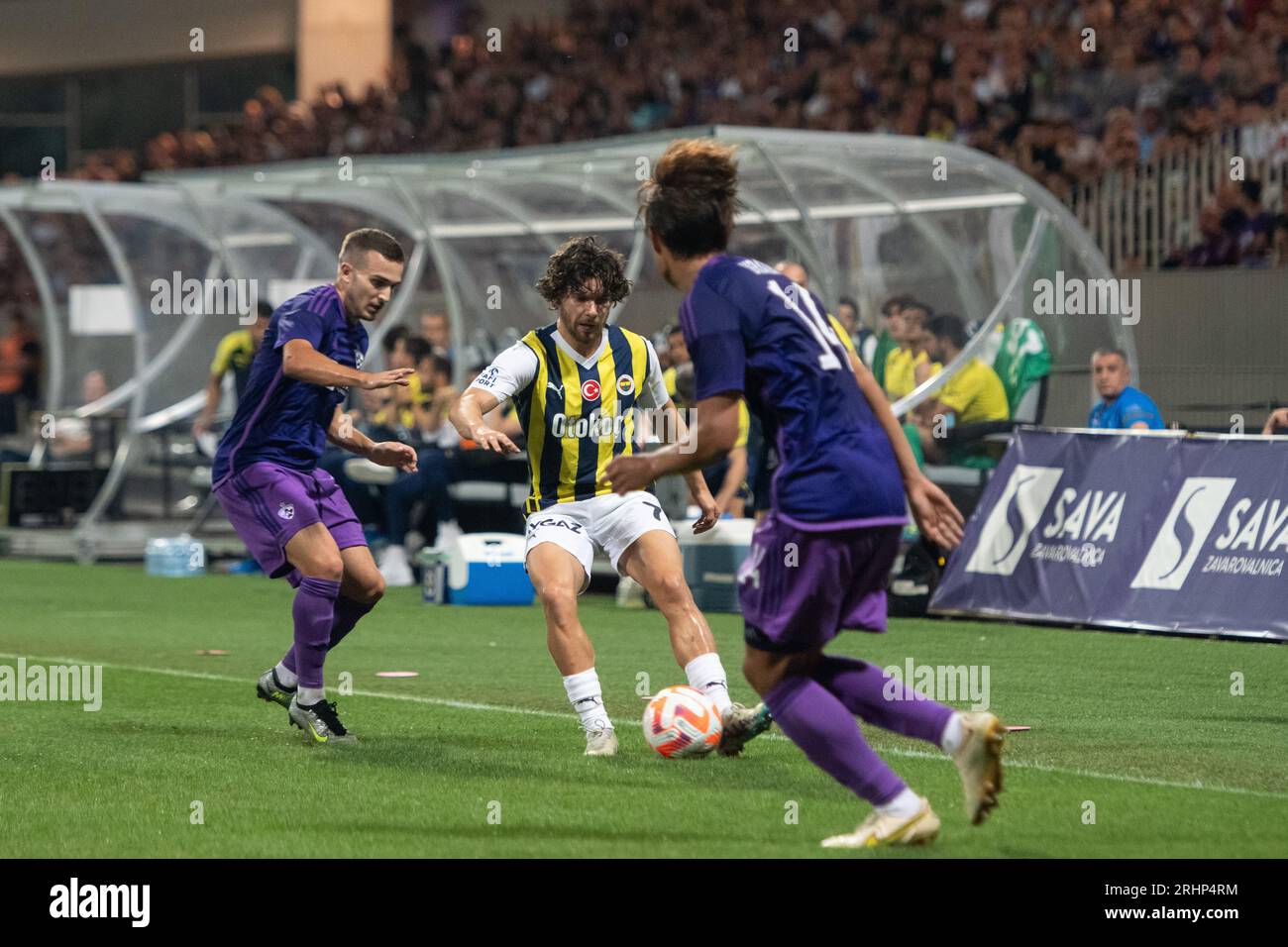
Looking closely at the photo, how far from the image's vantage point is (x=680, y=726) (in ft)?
25.1

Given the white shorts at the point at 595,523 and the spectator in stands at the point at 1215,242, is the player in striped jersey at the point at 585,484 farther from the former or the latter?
the spectator in stands at the point at 1215,242

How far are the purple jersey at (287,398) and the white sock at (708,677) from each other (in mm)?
1912

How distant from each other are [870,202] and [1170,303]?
280 cm

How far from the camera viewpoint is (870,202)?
1622 centimetres

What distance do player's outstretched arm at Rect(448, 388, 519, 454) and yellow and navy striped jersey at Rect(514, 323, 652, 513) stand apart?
1.04ft

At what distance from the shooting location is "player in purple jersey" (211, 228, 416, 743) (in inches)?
335

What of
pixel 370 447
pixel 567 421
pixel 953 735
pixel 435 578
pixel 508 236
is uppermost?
pixel 508 236

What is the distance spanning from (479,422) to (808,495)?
83.7 inches

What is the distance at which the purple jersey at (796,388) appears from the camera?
5.97m

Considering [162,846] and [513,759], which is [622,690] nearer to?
[513,759]
